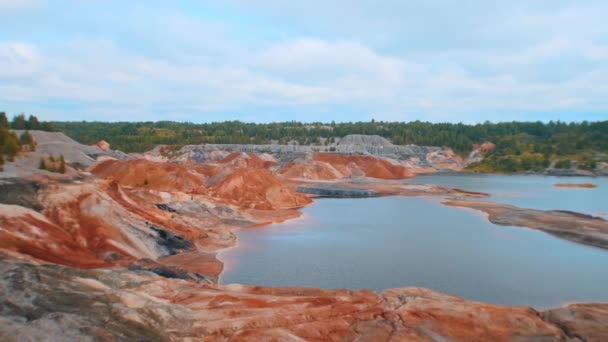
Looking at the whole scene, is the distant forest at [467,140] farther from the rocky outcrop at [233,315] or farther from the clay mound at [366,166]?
the rocky outcrop at [233,315]

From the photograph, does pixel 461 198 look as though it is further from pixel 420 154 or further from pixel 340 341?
pixel 420 154

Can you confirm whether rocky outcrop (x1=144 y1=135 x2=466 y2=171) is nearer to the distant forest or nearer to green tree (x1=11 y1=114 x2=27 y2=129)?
the distant forest

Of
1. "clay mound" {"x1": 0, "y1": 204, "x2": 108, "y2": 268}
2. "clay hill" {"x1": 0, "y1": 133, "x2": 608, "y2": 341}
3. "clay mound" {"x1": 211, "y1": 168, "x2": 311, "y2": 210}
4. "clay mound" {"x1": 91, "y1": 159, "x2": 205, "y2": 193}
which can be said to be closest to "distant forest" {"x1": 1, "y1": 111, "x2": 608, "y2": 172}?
"clay mound" {"x1": 91, "y1": 159, "x2": 205, "y2": 193}

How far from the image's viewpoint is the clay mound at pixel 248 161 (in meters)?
123

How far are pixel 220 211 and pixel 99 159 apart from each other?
52.5 meters

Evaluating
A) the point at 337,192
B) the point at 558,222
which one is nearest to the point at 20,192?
the point at 558,222

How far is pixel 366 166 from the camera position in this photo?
5177 inches

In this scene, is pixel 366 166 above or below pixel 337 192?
above

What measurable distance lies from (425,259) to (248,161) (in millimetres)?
95430

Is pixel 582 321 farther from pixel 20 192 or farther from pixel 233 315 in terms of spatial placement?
pixel 20 192

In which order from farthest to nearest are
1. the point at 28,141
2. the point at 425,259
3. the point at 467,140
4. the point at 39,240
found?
the point at 467,140
the point at 28,141
the point at 425,259
the point at 39,240

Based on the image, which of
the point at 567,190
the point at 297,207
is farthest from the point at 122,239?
the point at 567,190

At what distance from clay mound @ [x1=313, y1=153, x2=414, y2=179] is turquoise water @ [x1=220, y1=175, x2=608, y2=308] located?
7015cm

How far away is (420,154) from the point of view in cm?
17112
